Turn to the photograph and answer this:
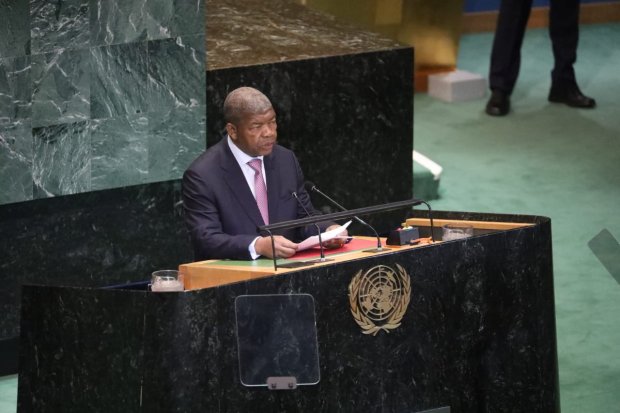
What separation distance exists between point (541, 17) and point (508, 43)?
278 centimetres

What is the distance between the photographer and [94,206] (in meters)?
6.46

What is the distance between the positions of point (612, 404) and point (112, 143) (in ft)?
7.93

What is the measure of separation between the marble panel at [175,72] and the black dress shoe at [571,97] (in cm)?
479

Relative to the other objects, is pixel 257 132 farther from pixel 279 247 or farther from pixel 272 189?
pixel 279 247

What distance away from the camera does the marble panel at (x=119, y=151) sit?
6.24 metres

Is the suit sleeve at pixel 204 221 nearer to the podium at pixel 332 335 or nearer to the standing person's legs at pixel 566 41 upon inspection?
the podium at pixel 332 335

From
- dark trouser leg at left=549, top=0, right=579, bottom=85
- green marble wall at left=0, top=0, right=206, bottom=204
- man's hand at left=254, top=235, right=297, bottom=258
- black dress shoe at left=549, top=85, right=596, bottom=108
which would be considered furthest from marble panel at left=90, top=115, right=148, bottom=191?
black dress shoe at left=549, top=85, right=596, bottom=108

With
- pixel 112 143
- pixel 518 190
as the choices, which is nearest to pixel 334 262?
pixel 112 143

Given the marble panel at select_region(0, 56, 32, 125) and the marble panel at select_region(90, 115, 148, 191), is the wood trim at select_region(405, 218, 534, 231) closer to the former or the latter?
the marble panel at select_region(90, 115, 148, 191)

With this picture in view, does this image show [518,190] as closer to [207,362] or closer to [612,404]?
[612,404]

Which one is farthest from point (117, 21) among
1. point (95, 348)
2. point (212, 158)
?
point (95, 348)

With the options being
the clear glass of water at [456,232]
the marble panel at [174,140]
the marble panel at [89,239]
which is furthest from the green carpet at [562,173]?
the clear glass of water at [456,232]

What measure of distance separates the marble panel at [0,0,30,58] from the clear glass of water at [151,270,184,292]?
176 centimetres

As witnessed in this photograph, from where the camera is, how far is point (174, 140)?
6438 millimetres
